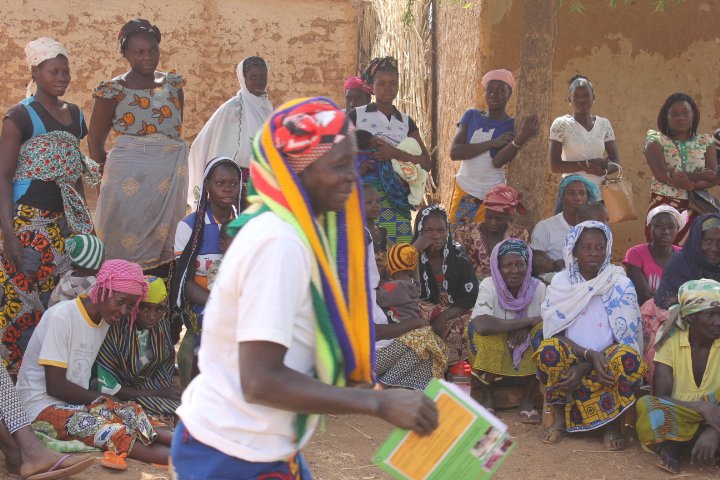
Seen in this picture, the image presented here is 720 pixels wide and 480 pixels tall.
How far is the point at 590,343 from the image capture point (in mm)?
5824

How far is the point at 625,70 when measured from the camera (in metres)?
9.49

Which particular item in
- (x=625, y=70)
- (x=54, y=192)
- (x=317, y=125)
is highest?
(x=625, y=70)

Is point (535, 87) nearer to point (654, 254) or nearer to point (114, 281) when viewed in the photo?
point (654, 254)

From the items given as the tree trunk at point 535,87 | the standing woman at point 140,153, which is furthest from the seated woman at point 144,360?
the tree trunk at point 535,87

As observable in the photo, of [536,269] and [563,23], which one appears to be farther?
[563,23]

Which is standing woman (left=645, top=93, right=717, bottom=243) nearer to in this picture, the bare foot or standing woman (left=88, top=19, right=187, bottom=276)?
the bare foot

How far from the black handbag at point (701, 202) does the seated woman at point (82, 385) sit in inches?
176

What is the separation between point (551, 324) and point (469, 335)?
2.00 feet

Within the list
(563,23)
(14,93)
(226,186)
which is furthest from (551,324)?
(14,93)

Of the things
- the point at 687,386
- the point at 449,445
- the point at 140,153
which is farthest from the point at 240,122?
the point at 449,445

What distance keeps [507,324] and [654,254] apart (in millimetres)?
1367

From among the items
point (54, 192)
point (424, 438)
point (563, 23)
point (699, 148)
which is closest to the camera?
point (424, 438)

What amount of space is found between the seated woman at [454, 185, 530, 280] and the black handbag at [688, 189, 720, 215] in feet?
4.71

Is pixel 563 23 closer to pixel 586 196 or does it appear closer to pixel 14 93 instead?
pixel 586 196
